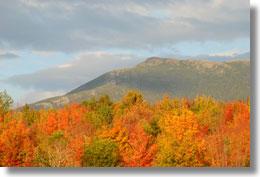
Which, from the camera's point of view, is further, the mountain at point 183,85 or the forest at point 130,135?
the mountain at point 183,85

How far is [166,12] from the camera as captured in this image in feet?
28.7

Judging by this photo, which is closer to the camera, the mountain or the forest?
the forest

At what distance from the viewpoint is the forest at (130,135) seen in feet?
28.1

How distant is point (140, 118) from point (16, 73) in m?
15.0

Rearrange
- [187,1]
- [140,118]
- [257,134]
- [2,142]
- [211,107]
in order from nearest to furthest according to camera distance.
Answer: [257,134] → [187,1] → [2,142] → [211,107] → [140,118]

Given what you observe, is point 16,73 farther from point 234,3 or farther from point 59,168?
point 234,3

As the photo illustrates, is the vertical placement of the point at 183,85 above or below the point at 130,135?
above

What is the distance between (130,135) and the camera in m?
19.9

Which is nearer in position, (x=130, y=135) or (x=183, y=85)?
(x=130, y=135)

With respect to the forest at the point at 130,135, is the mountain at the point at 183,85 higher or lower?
higher

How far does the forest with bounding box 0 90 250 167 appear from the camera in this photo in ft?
28.1

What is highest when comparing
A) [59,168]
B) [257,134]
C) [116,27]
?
[116,27]

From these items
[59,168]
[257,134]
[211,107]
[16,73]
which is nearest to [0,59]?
[16,73]

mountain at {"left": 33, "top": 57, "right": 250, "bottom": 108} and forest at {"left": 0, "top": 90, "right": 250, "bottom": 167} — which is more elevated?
mountain at {"left": 33, "top": 57, "right": 250, "bottom": 108}
